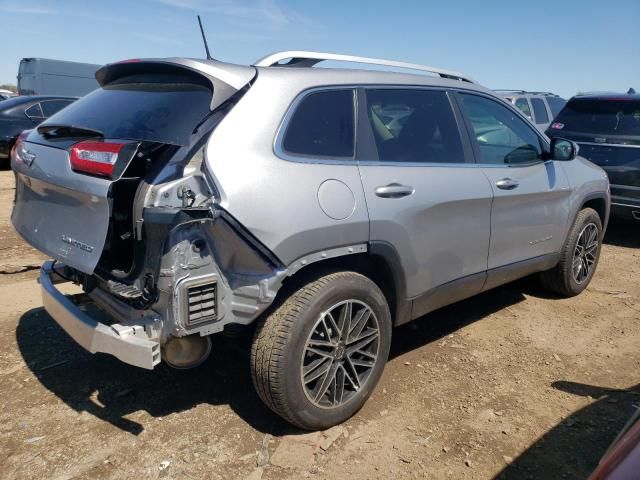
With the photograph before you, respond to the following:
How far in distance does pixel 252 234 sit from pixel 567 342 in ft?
9.36

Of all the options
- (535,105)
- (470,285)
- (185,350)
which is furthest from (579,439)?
(535,105)

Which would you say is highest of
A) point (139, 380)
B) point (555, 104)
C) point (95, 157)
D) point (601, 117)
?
point (555, 104)

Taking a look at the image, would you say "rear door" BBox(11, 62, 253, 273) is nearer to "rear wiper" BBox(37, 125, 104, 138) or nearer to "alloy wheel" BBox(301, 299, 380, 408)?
"rear wiper" BBox(37, 125, 104, 138)

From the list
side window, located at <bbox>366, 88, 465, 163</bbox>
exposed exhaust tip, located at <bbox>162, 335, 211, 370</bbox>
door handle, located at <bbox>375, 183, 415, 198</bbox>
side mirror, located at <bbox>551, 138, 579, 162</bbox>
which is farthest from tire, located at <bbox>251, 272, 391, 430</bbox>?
side mirror, located at <bbox>551, 138, 579, 162</bbox>

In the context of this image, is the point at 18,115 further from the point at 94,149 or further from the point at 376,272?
the point at 376,272

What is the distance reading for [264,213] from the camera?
2521mm

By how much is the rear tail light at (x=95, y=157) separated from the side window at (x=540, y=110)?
38.1 feet

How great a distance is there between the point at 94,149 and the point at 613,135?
6.46 m

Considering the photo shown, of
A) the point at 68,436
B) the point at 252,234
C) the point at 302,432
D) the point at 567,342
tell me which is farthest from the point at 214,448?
the point at 567,342

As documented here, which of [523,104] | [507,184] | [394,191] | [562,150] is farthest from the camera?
[523,104]

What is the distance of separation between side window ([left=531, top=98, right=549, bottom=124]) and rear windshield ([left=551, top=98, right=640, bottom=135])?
501 centimetres

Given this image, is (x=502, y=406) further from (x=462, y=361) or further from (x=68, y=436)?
(x=68, y=436)

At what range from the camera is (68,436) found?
9.41 feet

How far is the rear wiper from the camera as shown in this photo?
111 inches
